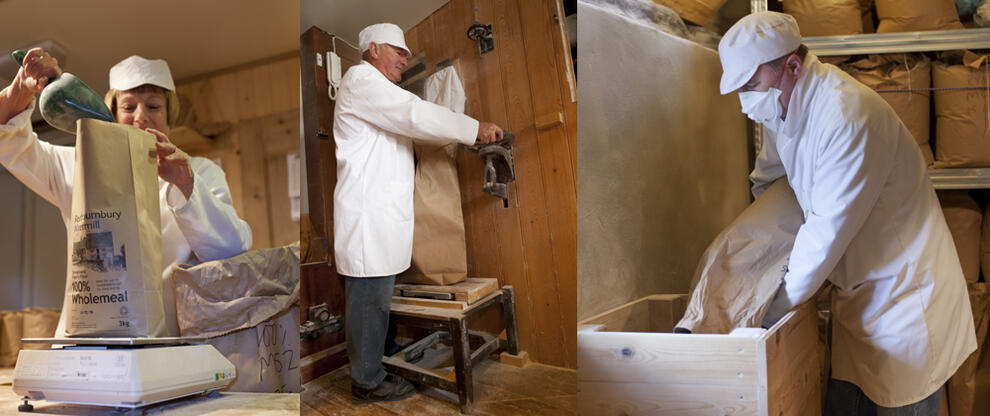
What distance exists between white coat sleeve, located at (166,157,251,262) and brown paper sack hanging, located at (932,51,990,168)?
1.56 meters

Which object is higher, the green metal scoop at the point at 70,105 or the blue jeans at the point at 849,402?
the green metal scoop at the point at 70,105

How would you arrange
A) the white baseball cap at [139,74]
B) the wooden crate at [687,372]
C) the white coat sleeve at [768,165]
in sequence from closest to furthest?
1. the white baseball cap at [139,74]
2. the wooden crate at [687,372]
3. the white coat sleeve at [768,165]

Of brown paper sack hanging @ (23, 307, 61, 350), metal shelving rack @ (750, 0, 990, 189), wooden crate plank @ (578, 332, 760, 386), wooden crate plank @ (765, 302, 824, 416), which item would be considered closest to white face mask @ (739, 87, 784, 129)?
metal shelving rack @ (750, 0, 990, 189)

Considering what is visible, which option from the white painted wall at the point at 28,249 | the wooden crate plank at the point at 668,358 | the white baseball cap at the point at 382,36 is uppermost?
the white baseball cap at the point at 382,36

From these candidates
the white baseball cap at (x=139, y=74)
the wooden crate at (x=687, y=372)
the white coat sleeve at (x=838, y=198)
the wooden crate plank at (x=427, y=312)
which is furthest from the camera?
the white coat sleeve at (x=838, y=198)

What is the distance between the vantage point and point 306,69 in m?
0.56

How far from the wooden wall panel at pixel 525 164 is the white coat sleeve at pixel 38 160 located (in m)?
0.49

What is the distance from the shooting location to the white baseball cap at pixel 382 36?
0.54 m

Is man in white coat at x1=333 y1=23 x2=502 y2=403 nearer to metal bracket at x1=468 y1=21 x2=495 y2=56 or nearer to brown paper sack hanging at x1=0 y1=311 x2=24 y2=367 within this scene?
metal bracket at x1=468 y1=21 x2=495 y2=56

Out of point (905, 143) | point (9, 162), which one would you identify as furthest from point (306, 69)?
point (905, 143)

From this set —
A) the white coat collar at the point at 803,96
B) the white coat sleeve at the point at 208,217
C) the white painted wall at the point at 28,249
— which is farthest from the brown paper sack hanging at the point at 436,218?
the white coat collar at the point at 803,96

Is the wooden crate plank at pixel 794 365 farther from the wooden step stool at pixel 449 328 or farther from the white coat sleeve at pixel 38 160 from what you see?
the white coat sleeve at pixel 38 160

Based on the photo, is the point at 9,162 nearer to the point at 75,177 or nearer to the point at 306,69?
the point at 75,177

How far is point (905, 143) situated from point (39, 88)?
1.47 meters
